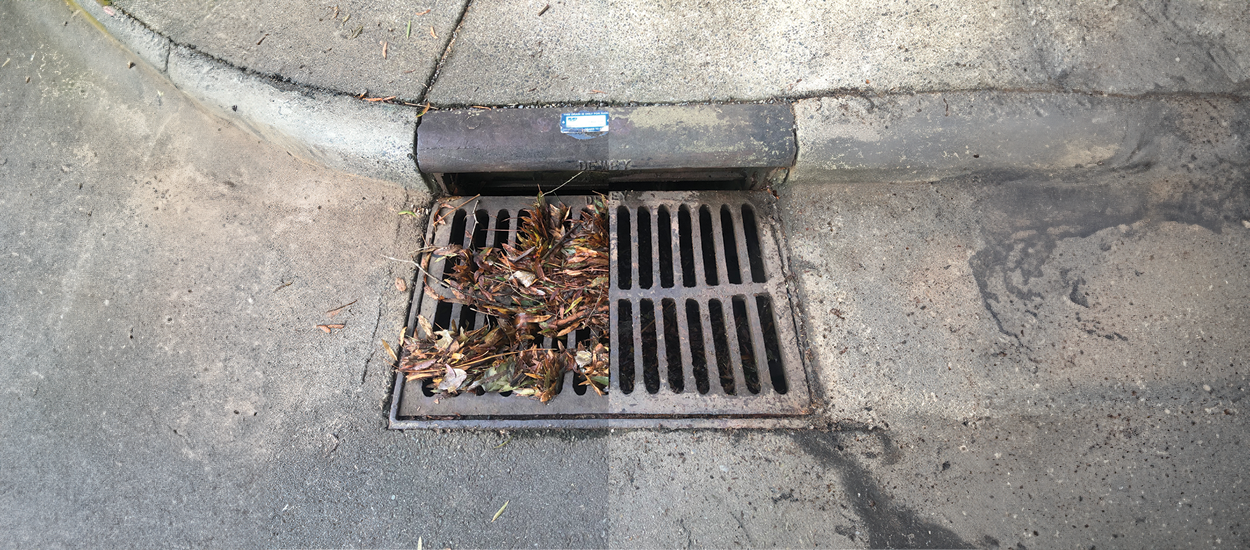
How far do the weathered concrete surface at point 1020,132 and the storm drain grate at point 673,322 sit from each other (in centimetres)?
34

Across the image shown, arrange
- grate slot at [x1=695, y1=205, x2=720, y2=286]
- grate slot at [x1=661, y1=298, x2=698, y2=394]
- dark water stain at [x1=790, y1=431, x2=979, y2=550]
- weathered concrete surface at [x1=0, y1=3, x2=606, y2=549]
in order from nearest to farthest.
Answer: dark water stain at [x1=790, y1=431, x2=979, y2=550] < weathered concrete surface at [x1=0, y1=3, x2=606, y2=549] < grate slot at [x1=661, y1=298, x2=698, y2=394] < grate slot at [x1=695, y1=205, x2=720, y2=286]

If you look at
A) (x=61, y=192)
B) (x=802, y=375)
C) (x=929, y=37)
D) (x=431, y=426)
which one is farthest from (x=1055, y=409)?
(x=61, y=192)

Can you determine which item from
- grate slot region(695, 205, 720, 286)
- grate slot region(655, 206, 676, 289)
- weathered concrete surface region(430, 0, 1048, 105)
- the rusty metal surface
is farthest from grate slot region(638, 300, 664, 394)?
weathered concrete surface region(430, 0, 1048, 105)

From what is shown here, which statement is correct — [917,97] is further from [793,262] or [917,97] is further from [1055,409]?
[1055,409]

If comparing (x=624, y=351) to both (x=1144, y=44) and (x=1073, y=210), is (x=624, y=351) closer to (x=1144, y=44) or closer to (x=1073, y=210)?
(x=1073, y=210)

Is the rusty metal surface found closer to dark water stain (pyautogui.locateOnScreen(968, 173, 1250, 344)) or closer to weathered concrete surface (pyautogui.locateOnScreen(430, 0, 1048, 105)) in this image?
weathered concrete surface (pyautogui.locateOnScreen(430, 0, 1048, 105))

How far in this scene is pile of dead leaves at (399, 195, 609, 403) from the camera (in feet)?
6.16

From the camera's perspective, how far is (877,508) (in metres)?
1.66

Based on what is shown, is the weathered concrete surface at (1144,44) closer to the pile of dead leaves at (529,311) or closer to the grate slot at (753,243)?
the grate slot at (753,243)

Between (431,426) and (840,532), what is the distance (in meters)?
1.19

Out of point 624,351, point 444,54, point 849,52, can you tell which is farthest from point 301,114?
point 849,52

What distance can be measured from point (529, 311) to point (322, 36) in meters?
1.30

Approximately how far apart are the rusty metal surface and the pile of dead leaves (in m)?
0.21

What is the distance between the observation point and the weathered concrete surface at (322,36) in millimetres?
2152
